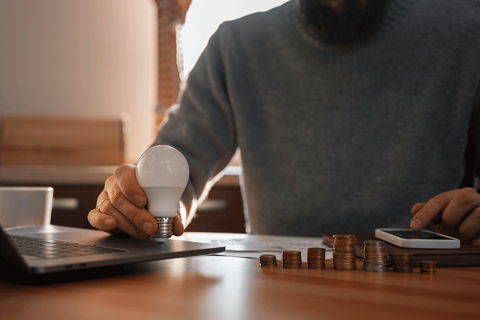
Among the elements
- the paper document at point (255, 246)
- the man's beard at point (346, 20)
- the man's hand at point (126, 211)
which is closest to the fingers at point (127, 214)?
the man's hand at point (126, 211)

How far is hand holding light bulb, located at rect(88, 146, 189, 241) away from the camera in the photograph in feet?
1.57

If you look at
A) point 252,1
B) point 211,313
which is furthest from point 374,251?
point 252,1

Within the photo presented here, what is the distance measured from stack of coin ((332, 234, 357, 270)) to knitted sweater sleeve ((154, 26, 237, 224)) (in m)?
0.53

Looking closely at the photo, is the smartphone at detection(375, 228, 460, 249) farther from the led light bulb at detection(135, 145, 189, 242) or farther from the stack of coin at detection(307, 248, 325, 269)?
the led light bulb at detection(135, 145, 189, 242)

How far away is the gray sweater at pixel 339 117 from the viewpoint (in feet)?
3.10

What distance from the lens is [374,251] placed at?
43 centimetres

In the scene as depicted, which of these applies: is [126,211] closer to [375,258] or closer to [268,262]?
[268,262]

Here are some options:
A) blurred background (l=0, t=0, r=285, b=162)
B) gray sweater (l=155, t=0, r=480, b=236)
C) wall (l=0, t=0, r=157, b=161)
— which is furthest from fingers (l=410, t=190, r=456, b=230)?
wall (l=0, t=0, r=157, b=161)

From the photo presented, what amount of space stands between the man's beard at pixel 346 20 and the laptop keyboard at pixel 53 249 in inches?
29.0

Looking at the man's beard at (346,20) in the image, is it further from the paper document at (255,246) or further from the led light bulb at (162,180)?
the led light bulb at (162,180)

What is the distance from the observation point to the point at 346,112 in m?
0.97

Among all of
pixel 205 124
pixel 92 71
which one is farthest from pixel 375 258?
pixel 92 71

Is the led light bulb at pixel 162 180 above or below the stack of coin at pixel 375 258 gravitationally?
above

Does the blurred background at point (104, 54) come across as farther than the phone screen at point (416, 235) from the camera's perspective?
Yes
